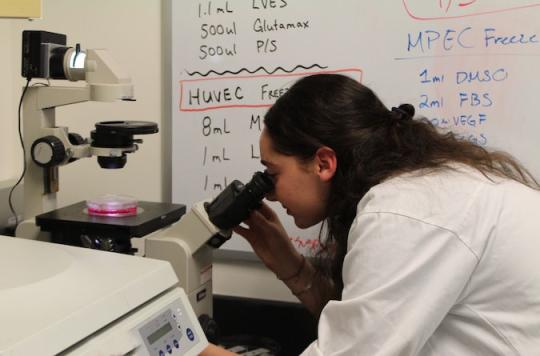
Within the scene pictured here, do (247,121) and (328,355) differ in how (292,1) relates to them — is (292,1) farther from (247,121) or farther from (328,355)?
(328,355)

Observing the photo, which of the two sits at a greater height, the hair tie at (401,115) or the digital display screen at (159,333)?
the hair tie at (401,115)

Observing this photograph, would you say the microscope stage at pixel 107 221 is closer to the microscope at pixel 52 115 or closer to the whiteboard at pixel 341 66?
the microscope at pixel 52 115

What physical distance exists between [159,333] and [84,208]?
53cm

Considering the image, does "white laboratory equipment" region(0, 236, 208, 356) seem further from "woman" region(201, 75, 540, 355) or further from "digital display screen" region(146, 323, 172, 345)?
"woman" region(201, 75, 540, 355)

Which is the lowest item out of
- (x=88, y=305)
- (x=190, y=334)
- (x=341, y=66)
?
(x=190, y=334)

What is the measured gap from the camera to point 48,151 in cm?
116

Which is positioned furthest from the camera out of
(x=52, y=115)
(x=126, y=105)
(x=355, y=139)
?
(x=126, y=105)

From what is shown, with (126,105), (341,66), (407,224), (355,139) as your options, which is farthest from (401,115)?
(126,105)

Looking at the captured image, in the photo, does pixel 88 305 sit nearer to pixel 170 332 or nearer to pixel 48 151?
pixel 170 332

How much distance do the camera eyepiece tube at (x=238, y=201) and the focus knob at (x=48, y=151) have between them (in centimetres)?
34

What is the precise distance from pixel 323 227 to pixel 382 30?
0.53 metres

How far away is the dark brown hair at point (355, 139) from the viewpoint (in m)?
0.96

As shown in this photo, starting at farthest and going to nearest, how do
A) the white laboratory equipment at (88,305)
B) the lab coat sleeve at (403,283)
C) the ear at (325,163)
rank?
1. the ear at (325,163)
2. the lab coat sleeve at (403,283)
3. the white laboratory equipment at (88,305)

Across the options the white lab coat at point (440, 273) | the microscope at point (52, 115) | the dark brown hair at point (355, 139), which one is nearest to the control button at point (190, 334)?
the white lab coat at point (440, 273)
